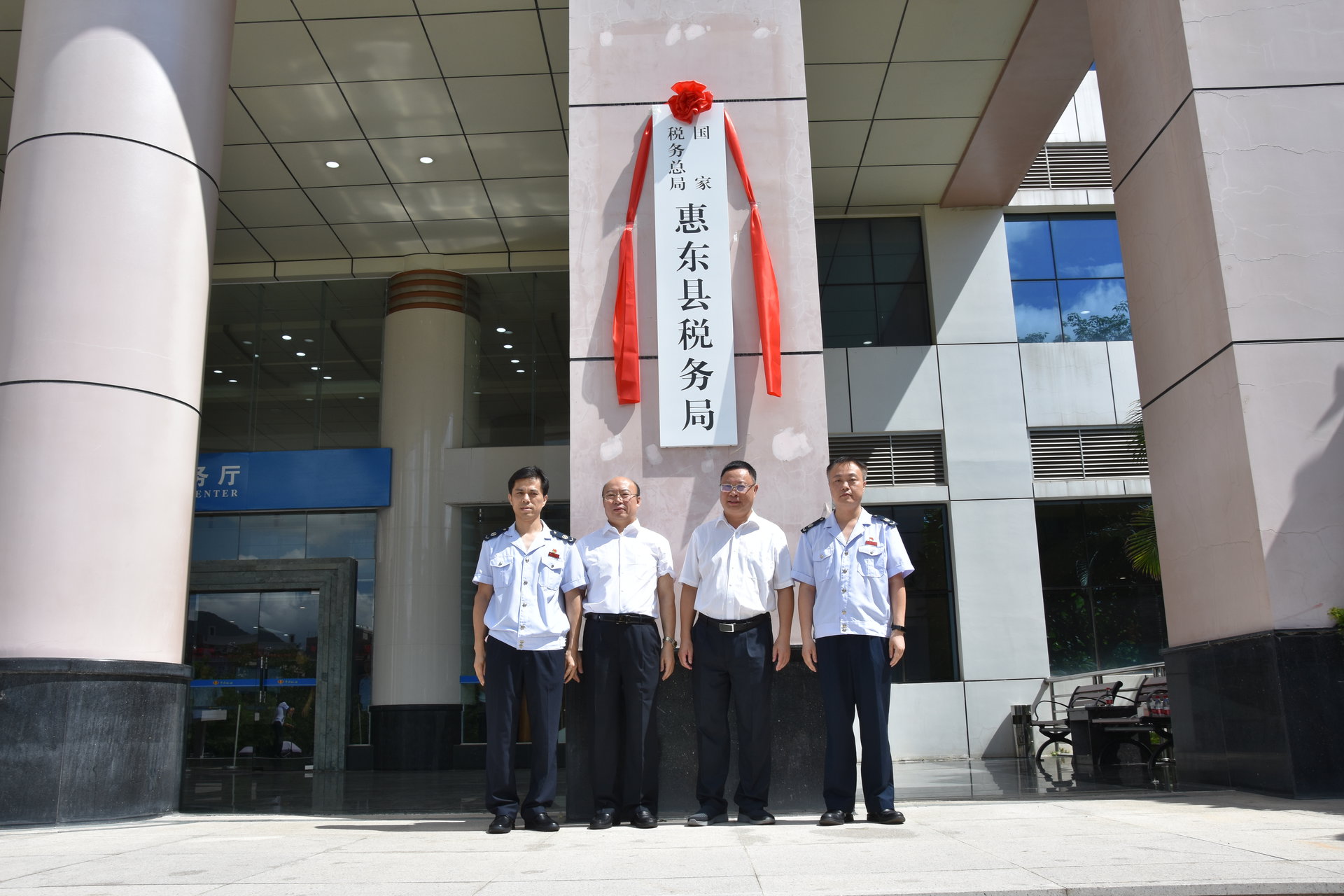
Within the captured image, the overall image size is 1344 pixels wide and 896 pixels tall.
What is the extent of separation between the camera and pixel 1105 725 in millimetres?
8609

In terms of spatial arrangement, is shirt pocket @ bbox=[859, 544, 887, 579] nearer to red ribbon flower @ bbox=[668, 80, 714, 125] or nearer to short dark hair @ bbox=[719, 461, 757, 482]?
short dark hair @ bbox=[719, 461, 757, 482]

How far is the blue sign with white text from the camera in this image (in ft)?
45.4

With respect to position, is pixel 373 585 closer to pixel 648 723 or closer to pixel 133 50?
pixel 133 50

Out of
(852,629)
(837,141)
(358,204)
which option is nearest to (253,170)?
(358,204)

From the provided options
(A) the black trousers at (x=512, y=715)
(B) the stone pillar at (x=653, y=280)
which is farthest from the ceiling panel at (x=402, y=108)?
(A) the black trousers at (x=512, y=715)

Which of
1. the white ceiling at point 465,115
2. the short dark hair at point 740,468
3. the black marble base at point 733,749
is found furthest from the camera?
the white ceiling at point 465,115

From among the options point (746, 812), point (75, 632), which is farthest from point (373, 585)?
point (746, 812)

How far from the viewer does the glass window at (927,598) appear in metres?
12.4

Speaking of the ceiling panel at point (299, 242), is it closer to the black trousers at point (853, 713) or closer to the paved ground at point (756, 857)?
the paved ground at point (756, 857)

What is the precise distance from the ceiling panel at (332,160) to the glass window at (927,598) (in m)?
7.38

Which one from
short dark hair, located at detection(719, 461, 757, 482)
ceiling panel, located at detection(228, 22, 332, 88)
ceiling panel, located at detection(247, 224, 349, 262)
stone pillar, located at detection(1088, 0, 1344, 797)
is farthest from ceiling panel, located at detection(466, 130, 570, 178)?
short dark hair, located at detection(719, 461, 757, 482)

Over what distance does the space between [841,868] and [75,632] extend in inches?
189

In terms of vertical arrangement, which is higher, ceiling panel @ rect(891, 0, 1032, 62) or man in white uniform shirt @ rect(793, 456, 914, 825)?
ceiling panel @ rect(891, 0, 1032, 62)

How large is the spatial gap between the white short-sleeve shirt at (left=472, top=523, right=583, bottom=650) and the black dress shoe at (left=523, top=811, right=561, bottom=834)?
2.54 ft
